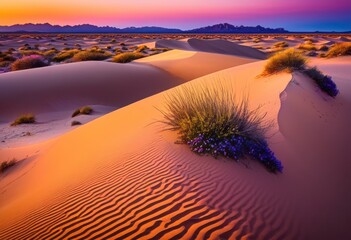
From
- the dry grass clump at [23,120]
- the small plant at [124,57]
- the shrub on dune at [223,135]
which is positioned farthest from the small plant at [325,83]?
the small plant at [124,57]

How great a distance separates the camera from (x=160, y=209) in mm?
3244

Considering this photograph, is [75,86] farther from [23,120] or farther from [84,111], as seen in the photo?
[23,120]

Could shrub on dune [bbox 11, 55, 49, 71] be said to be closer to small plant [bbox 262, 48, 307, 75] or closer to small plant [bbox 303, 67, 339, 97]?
small plant [bbox 262, 48, 307, 75]

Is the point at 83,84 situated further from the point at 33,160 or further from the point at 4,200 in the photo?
the point at 4,200

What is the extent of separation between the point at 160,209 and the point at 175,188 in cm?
43

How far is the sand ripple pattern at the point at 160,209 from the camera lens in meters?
3.00

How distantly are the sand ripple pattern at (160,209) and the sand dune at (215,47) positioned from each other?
3387 centimetres

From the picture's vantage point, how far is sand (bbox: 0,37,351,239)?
10.3 feet

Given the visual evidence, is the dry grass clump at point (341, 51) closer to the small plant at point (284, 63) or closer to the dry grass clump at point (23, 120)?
the small plant at point (284, 63)

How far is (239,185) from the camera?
12.7 feet

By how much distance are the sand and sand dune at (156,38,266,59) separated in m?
30.9

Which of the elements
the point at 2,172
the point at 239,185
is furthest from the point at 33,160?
the point at 239,185

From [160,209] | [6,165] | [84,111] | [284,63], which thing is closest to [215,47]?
[284,63]

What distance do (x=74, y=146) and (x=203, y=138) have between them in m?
3.86
